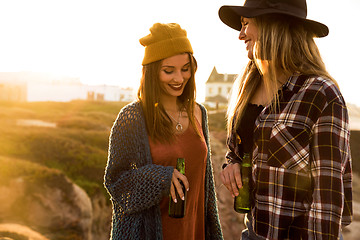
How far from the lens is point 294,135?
1.87m

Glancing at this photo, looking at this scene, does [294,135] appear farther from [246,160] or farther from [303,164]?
[246,160]

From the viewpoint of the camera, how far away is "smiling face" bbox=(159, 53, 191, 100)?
2.62 meters

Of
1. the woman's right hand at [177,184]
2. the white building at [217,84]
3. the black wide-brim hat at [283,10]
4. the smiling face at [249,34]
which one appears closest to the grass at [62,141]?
the woman's right hand at [177,184]

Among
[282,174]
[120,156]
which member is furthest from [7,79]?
[282,174]

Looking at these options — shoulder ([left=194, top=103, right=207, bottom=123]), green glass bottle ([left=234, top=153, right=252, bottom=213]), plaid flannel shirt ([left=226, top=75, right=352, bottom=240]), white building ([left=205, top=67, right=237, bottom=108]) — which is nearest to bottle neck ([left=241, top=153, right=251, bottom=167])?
green glass bottle ([left=234, top=153, right=252, bottom=213])

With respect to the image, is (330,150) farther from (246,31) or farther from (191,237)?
(191,237)

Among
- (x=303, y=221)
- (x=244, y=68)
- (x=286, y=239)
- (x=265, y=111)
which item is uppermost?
(x=244, y=68)

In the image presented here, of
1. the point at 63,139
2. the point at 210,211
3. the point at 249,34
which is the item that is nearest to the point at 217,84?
the point at 63,139

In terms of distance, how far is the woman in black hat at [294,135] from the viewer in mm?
1743

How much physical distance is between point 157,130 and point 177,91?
14.4 inches

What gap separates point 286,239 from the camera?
6.55ft

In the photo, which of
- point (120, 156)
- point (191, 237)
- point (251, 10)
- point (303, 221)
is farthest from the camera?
point (191, 237)

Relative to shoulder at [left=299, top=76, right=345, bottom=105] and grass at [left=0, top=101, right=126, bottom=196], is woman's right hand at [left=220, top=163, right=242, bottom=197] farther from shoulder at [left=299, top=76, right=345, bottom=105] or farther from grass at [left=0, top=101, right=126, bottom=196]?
grass at [left=0, top=101, right=126, bottom=196]

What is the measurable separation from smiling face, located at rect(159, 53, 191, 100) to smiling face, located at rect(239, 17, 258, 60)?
55 cm
